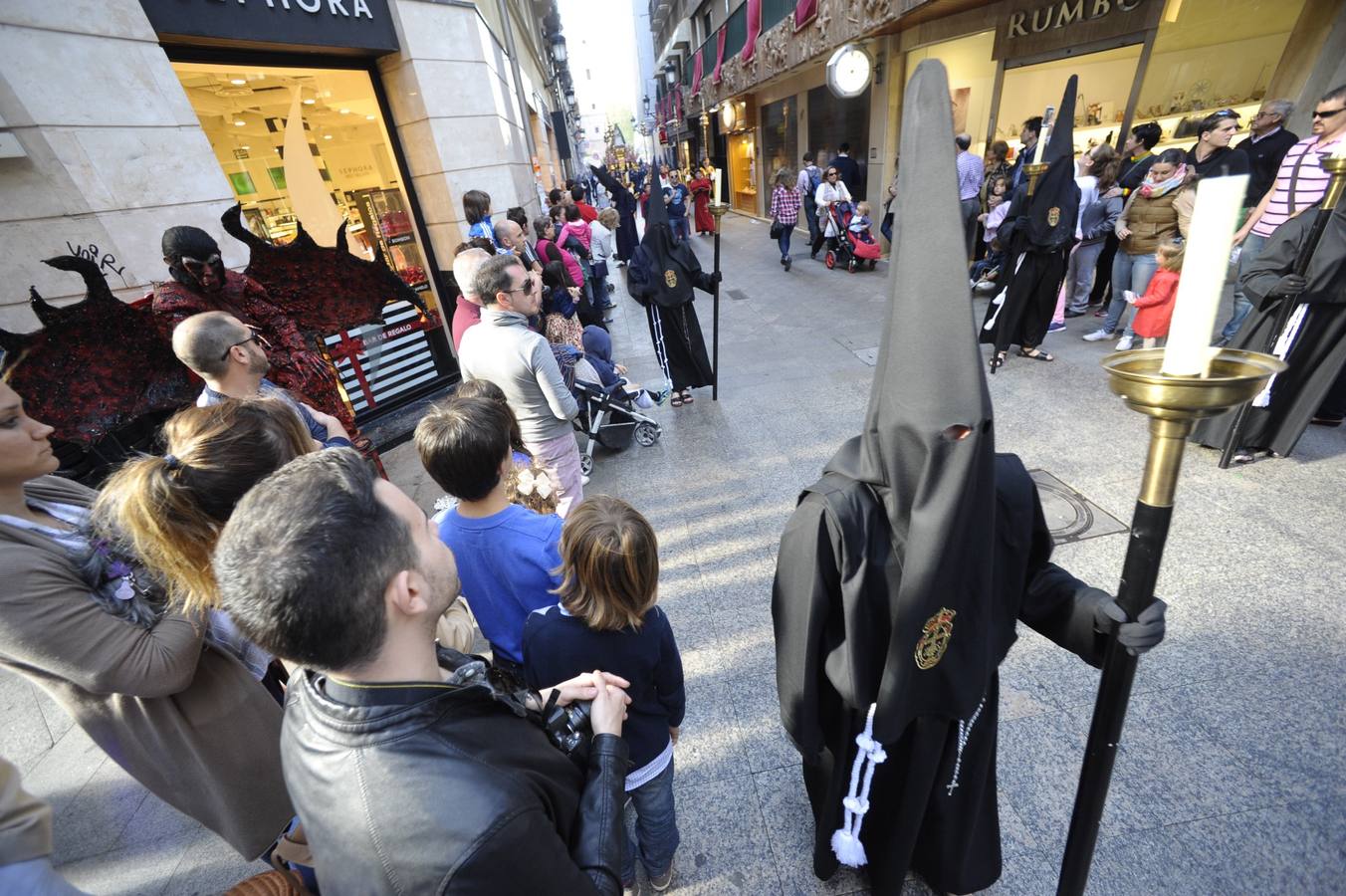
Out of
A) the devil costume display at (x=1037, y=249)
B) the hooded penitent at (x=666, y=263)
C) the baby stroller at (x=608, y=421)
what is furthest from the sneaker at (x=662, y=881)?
the devil costume display at (x=1037, y=249)

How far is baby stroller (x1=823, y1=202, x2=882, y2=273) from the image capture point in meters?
9.79

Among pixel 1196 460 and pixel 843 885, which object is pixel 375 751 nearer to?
pixel 843 885

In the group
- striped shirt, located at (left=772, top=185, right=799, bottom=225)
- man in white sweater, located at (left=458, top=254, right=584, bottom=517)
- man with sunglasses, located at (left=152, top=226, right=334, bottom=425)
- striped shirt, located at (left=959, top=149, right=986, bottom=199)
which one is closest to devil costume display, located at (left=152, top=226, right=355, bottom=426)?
man with sunglasses, located at (left=152, top=226, right=334, bottom=425)

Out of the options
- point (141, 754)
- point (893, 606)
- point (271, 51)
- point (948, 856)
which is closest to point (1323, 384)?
point (948, 856)

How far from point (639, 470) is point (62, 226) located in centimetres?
422

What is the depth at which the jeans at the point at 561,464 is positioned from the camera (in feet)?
10.5

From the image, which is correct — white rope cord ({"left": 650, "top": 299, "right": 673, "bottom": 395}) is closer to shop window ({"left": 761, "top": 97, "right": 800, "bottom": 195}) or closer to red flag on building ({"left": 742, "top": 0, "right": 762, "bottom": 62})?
shop window ({"left": 761, "top": 97, "right": 800, "bottom": 195})

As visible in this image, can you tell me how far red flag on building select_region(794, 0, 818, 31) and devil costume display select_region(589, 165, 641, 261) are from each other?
5000 mm

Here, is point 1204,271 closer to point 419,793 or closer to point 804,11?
point 419,793

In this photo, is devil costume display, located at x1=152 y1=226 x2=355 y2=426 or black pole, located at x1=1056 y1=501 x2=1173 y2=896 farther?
devil costume display, located at x1=152 y1=226 x2=355 y2=426

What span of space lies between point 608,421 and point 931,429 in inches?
166

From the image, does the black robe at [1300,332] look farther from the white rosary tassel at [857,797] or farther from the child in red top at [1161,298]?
the white rosary tassel at [857,797]

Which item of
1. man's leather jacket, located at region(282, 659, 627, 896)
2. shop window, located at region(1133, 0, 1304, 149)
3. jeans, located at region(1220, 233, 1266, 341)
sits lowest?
jeans, located at region(1220, 233, 1266, 341)

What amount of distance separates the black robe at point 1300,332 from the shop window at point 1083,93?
6139mm
